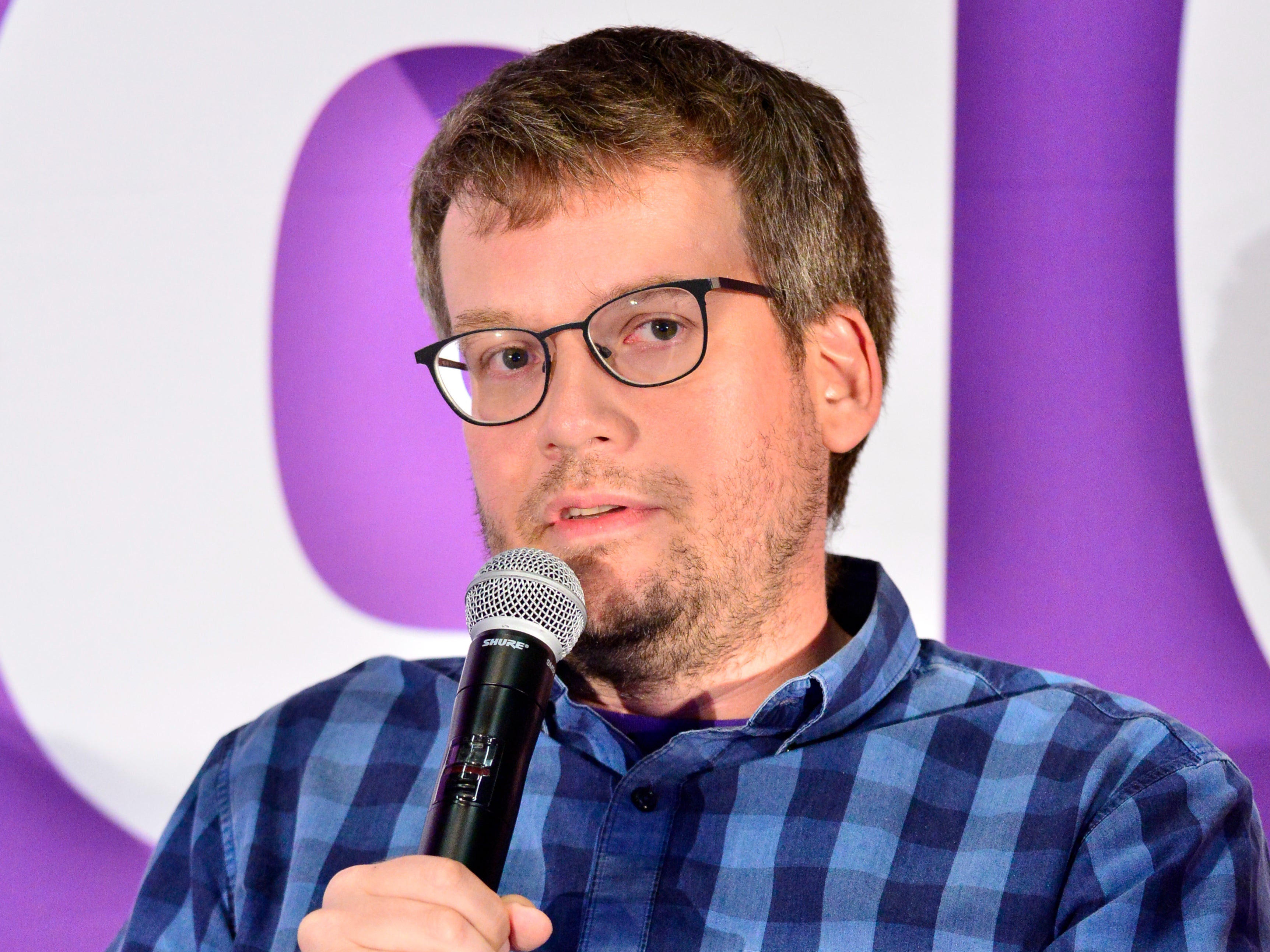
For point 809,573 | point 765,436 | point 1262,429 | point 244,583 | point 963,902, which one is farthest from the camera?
point 244,583

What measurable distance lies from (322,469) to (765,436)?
98 cm

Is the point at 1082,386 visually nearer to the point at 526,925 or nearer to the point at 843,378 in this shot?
the point at 843,378

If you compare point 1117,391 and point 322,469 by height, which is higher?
point 1117,391

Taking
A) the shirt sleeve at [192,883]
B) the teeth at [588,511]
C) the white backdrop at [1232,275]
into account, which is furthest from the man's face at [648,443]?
the white backdrop at [1232,275]

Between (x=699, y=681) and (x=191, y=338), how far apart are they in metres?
1.19

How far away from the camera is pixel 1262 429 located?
6.70ft

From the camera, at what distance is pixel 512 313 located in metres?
1.57

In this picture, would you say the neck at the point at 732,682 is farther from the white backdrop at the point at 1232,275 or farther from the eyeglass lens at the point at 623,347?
the white backdrop at the point at 1232,275

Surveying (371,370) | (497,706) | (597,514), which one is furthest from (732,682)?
(371,370)

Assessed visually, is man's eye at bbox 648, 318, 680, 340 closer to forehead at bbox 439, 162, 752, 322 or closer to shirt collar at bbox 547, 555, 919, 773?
forehead at bbox 439, 162, 752, 322

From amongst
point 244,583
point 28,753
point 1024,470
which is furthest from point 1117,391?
point 28,753

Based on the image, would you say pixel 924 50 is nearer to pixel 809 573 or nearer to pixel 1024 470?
pixel 1024 470

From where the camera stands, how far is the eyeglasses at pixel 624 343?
4.99 feet

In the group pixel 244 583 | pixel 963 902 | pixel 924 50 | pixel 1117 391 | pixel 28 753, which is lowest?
pixel 28 753
